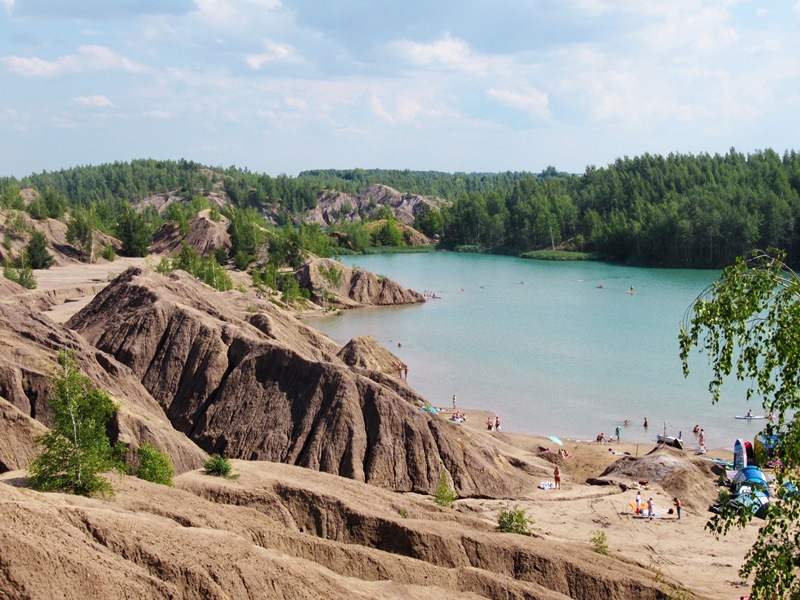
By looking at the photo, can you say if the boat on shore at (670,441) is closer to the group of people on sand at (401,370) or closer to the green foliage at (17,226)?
the group of people on sand at (401,370)

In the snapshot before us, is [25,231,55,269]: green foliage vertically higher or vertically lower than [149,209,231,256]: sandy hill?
lower

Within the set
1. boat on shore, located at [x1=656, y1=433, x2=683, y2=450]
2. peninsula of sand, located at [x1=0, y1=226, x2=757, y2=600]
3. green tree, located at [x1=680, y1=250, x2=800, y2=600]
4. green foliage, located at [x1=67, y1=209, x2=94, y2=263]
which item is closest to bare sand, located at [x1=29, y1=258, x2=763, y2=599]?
peninsula of sand, located at [x1=0, y1=226, x2=757, y2=600]

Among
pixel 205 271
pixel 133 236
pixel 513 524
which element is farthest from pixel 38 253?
pixel 513 524

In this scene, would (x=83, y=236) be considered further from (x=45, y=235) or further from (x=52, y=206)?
(x=52, y=206)

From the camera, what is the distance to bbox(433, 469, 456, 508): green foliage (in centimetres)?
3073

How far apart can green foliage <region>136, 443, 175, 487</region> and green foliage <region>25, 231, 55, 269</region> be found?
88979 mm

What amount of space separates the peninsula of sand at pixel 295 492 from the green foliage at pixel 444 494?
16.3 inches

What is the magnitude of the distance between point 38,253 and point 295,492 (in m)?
92.9

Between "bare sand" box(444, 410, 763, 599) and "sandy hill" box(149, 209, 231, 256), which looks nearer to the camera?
"bare sand" box(444, 410, 763, 599)

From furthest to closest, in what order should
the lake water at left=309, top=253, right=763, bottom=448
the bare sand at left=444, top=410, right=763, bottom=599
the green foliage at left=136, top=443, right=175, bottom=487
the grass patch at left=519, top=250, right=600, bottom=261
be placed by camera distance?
the grass patch at left=519, top=250, right=600, bottom=261 < the lake water at left=309, top=253, right=763, bottom=448 < the bare sand at left=444, top=410, right=763, bottom=599 < the green foliage at left=136, top=443, right=175, bottom=487

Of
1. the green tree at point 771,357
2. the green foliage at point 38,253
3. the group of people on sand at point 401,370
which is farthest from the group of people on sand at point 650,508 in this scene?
the green foliage at point 38,253

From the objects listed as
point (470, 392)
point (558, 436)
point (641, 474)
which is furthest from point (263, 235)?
point (641, 474)

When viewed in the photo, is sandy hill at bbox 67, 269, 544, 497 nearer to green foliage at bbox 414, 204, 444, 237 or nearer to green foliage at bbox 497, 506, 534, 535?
green foliage at bbox 497, 506, 534, 535

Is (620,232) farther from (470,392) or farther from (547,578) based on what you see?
(547,578)
